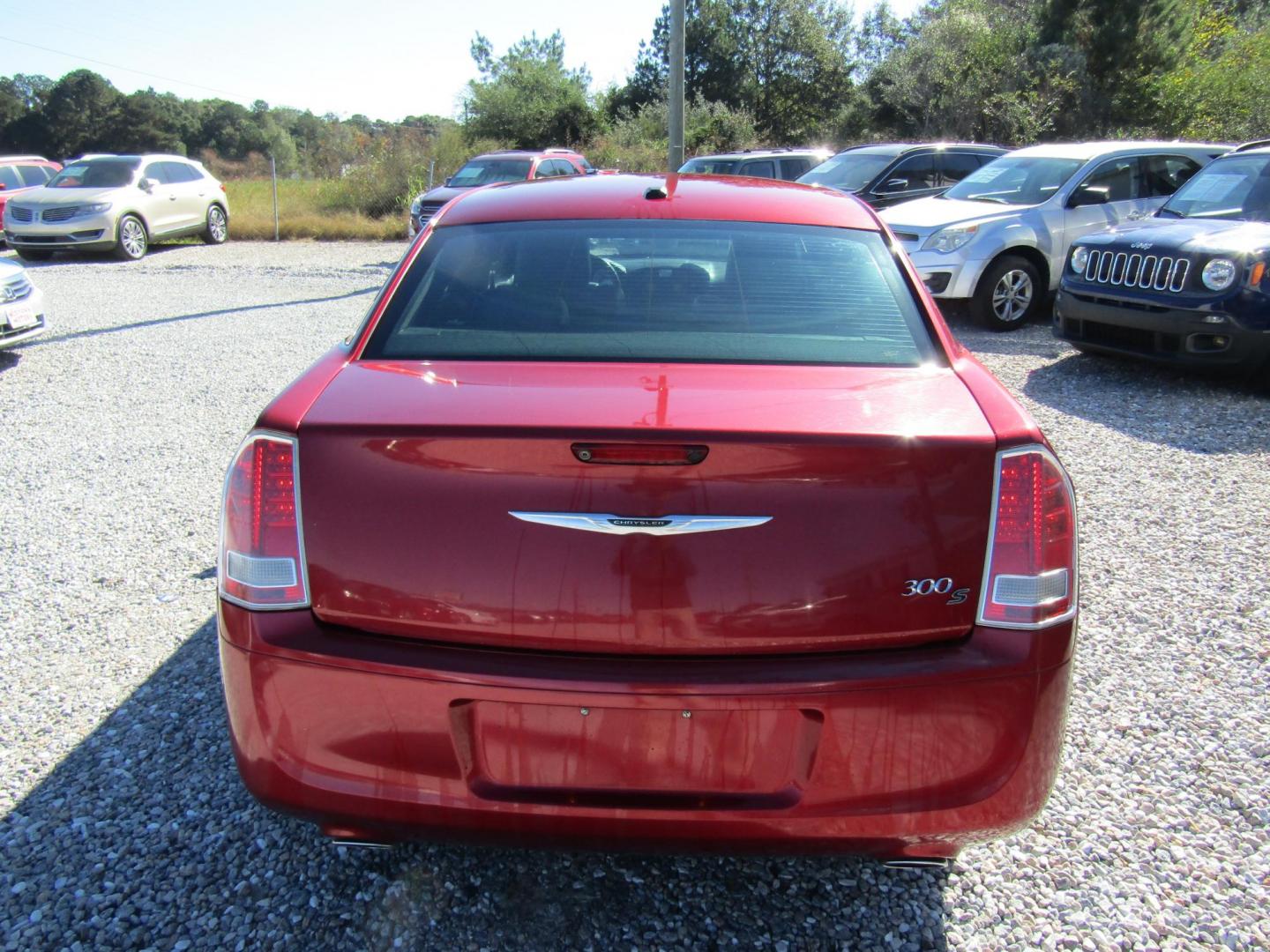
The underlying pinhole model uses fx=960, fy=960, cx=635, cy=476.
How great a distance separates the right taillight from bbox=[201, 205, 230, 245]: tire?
19.9 m

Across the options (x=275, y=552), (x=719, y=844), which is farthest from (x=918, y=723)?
(x=275, y=552)

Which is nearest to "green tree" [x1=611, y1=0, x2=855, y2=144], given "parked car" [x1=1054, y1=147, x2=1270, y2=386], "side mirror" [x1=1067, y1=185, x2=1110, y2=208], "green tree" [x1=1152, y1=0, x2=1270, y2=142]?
"green tree" [x1=1152, y1=0, x2=1270, y2=142]

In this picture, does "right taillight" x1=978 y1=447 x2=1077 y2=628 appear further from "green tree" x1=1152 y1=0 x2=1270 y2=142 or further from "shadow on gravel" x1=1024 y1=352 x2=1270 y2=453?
"green tree" x1=1152 y1=0 x2=1270 y2=142

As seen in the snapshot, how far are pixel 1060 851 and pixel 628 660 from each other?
57.0 inches

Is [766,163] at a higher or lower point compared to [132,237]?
higher

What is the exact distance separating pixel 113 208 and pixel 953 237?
14.0 m

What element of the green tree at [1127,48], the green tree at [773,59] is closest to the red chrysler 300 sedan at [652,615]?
the green tree at [1127,48]

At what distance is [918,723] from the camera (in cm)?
185

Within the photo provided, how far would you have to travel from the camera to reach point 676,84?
15297 millimetres

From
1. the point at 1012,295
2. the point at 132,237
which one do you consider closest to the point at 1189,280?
the point at 1012,295

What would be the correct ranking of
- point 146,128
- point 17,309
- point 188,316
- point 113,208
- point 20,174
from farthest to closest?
point 146,128 → point 20,174 → point 113,208 → point 188,316 → point 17,309

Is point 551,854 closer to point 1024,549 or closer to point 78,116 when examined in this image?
point 1024,549

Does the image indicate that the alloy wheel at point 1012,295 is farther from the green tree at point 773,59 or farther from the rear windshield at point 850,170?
the green tree at point 773,59

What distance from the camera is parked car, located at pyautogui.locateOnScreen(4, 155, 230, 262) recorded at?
16.2 metres
